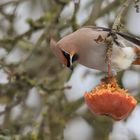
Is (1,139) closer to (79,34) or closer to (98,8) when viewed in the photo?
(79,34)

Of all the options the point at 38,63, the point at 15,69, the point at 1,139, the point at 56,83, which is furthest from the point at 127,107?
the point at 38,63

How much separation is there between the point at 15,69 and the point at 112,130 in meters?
0.93

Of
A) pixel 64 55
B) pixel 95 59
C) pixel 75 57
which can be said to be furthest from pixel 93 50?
pixel 64 55

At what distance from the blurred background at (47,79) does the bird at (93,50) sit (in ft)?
0.47

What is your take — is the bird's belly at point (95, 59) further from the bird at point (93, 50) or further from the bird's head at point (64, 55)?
the bird's head at point (64, 55)

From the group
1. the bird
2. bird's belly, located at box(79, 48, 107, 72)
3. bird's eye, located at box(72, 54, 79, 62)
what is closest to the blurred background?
the bird

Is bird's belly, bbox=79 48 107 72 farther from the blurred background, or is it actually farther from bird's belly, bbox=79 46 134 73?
the blurred background

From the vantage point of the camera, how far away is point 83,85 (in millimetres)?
4668

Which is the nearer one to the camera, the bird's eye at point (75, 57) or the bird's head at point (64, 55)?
the bird's head at point (64, 55)

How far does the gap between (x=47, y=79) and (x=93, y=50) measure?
0.83 metres

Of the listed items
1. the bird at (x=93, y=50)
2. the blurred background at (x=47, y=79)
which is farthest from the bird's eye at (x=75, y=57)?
the blurred background at (x=47, y=79)

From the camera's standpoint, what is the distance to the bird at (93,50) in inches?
97.2

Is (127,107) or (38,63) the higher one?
(127,107)

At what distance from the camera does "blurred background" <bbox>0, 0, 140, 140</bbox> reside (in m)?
3.23
